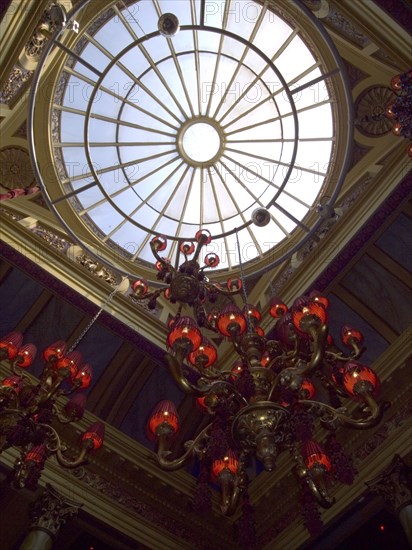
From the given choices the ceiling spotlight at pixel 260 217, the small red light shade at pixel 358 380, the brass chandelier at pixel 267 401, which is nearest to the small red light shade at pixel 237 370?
the brass chandelier at pixel 267 401

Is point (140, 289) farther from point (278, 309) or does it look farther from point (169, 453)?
point (169, 453)

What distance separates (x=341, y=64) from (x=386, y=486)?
528 centimetres

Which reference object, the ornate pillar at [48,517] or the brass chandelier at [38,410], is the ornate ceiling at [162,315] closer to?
the ornate pillar at [48,517]

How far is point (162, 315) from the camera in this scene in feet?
26.5

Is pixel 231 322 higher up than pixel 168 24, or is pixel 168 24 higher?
pixel 168 24

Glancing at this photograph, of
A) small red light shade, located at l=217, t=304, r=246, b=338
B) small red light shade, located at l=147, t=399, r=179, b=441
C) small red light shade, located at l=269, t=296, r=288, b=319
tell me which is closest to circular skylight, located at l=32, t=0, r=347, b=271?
small red light shade, located at l=269, t=296, r=288, b=319

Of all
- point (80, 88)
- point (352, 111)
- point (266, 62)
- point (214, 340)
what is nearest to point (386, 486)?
point (214, 340)

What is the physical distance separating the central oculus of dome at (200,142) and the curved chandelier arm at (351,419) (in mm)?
5536

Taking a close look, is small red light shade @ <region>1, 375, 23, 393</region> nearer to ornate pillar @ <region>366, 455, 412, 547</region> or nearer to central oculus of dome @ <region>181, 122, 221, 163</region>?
ornate pillar @ <region>366, 455, 412, 547</region>

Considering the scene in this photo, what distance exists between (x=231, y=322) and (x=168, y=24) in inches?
165

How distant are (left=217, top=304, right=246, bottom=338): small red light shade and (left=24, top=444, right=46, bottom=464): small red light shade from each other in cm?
182

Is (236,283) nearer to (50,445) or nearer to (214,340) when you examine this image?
(50,445)

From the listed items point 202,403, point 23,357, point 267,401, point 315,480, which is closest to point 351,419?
point 315,480

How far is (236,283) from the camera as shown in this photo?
18.1 ft
